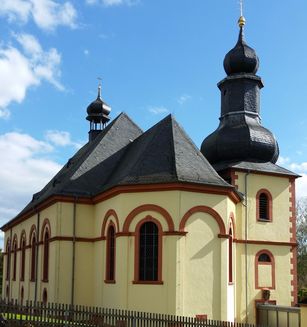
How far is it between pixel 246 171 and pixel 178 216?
717 cm

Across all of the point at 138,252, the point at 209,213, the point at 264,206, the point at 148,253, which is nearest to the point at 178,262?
the point at 148,253

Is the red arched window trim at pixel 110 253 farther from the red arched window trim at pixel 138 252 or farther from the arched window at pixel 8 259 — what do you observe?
the arched window at pixel 8 259

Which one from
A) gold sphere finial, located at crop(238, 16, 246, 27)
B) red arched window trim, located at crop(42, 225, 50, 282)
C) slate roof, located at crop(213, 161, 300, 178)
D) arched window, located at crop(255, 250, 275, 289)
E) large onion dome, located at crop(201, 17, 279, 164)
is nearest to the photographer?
arched window, located at crop(255, 250, 275, 289)

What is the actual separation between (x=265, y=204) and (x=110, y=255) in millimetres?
9046

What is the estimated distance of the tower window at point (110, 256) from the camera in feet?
70.1

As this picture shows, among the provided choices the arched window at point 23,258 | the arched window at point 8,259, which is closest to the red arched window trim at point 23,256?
the arched window at point 23,258

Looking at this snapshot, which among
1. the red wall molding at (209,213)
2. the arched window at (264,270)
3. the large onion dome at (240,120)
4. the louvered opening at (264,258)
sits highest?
the large onion dome at (240,120)

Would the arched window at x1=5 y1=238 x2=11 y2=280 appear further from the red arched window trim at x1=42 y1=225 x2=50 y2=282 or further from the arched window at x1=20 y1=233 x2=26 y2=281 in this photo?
the red arched window trim at x1=42 y1=225 x2=50 y2=282

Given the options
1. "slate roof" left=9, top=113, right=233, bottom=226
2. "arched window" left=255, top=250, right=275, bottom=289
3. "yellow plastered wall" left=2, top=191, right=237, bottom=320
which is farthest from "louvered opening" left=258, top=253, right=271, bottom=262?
"slate roof" left=9, top=113, right=233, bottom=226

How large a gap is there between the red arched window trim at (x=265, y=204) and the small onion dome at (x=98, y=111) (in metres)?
15.3

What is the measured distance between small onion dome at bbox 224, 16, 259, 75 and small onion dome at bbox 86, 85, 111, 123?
11.3 m

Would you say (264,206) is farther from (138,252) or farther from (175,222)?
(138,252)

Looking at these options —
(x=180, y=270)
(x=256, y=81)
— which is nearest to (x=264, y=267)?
(x=180, y=270)

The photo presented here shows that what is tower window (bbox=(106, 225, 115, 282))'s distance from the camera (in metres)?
21.4
